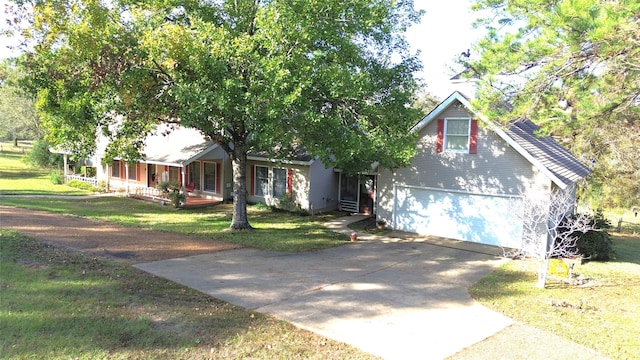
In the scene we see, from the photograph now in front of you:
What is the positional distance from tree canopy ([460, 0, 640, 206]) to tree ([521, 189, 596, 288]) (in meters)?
2.56

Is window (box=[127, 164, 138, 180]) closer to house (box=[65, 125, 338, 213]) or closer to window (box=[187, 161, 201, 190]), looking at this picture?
house (box=[65, 125, 338, 213])

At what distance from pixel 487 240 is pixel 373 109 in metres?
6.84

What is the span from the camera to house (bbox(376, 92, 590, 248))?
15.0 m

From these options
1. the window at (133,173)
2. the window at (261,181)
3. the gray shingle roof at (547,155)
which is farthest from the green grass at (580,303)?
the window at (133,173)

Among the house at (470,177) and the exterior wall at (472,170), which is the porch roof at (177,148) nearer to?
the exterior wall at (472,170)

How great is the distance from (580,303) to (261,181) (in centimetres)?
1759

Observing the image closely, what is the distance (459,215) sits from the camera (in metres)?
16.7

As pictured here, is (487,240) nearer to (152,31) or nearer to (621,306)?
(621,306)

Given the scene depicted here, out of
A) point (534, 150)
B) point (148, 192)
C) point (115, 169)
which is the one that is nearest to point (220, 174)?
point (148, 192)

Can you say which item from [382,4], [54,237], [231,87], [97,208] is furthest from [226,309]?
[97,208]

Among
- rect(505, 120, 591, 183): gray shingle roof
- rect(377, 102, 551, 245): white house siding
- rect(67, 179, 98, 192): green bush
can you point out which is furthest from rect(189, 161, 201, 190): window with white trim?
rect(505, 120, 591, 183): gray shingle roof

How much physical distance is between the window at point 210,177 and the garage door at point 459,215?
11.9 meters

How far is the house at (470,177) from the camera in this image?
49.2 feet

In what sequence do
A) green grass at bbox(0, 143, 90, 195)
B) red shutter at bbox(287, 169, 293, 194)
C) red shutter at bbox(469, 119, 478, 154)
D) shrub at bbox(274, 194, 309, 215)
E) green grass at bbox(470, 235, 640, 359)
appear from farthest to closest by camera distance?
green grass at bbox(0, 143, 90, 195), red shutter at bbox(287, 169, 293, 194), shrub at bbox(274, 194, 309, 215), red shutter at bbox(469, 119, 478, 154), green grass at bbox(470, 235, 640, 359)
